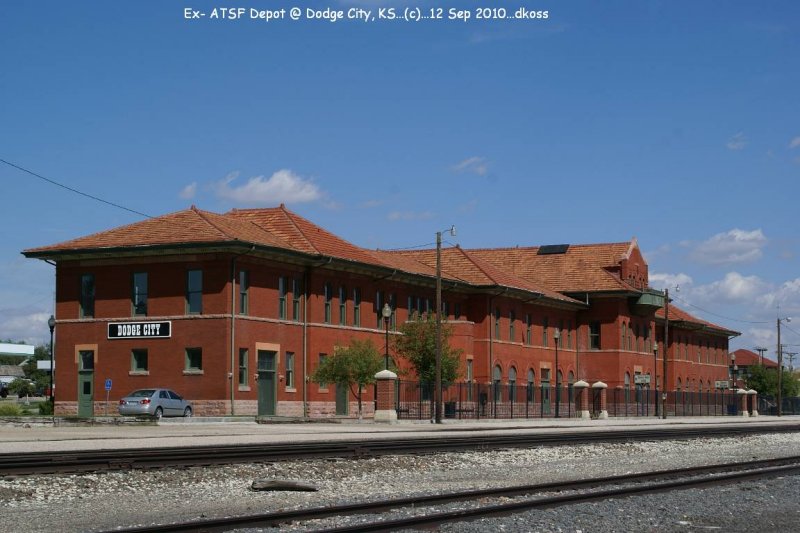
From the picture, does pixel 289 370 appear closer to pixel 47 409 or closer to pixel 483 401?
pixel 47 409

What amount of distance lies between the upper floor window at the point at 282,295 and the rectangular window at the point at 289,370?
1849 mm

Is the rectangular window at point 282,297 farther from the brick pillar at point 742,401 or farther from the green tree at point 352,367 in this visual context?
the brick pillar at point 742,401

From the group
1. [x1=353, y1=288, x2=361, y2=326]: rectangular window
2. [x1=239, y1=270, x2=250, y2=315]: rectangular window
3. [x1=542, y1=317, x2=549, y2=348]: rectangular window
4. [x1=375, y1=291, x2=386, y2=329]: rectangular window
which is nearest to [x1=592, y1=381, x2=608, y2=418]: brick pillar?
[x1=542, y1=317, x2=549, y2=348]: rectangular window

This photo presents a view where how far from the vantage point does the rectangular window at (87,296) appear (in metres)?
54.1

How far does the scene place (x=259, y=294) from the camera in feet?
173

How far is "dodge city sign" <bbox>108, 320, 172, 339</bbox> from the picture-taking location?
2040 inches

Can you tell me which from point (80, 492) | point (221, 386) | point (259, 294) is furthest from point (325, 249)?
point (80, 492)

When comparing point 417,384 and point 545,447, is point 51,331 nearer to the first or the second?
point 417,384

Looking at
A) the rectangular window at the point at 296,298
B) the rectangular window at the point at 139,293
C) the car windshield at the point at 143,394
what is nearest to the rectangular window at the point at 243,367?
the rectangular window at the point at 296,298

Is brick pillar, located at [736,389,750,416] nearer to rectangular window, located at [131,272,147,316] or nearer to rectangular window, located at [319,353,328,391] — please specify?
rectangular window, located at [319,353,328,391]

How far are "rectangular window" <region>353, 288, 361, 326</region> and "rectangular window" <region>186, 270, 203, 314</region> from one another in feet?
34.4

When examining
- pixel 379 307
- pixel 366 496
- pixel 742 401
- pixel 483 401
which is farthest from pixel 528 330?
A: pixel 366 496

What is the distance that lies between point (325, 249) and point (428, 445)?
93.1 feet

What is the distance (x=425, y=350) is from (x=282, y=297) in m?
9.34
